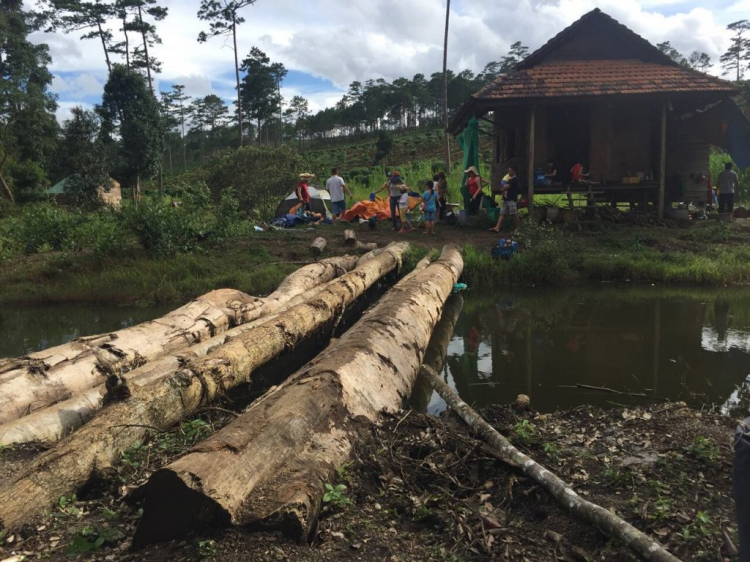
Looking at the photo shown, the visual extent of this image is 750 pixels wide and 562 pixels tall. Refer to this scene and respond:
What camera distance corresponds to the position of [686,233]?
12898 millimetres

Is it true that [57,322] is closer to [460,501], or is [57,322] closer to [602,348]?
[602,348]

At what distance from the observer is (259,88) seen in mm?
45312

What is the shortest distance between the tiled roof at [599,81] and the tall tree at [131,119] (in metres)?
21.2

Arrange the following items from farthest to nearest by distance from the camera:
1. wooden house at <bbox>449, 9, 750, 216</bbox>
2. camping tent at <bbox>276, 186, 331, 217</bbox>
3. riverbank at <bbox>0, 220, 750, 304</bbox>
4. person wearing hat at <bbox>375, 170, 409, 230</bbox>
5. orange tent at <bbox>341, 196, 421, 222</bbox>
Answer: camping tent at <bbox>276, 186, 331, 217</bbox> < orange tent at <bbox>341, 196, 421, 222</bbox> < person wearing hat at <bbox>375, 170, 409, 230</bbox> < wooden house at <bbox>449, 9, 750, 216</bbox> < riverbank at <bbox>0, 220, 750, 304</bbox>

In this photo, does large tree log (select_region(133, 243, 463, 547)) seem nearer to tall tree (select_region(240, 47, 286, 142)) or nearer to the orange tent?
the orange tent

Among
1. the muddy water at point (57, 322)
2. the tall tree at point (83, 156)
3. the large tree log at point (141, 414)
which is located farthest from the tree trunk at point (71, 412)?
the tall tree at point (83, 156)

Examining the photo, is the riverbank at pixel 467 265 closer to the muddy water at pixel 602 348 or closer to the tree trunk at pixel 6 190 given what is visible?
the muddy water at pixel 602 348

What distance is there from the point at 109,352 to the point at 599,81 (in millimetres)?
13154

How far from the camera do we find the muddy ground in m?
2.49

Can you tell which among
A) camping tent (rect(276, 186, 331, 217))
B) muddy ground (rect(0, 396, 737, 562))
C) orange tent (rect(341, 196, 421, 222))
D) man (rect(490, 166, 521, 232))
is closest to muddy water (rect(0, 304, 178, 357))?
muddy ground (rect(0, 396, 737, 562))

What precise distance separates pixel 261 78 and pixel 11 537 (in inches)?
1817

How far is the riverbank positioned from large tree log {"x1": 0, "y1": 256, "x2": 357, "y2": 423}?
12.0ft

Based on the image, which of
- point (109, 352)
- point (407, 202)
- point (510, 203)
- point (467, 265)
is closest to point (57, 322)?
point (109, 352)

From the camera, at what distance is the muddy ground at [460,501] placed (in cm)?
249
